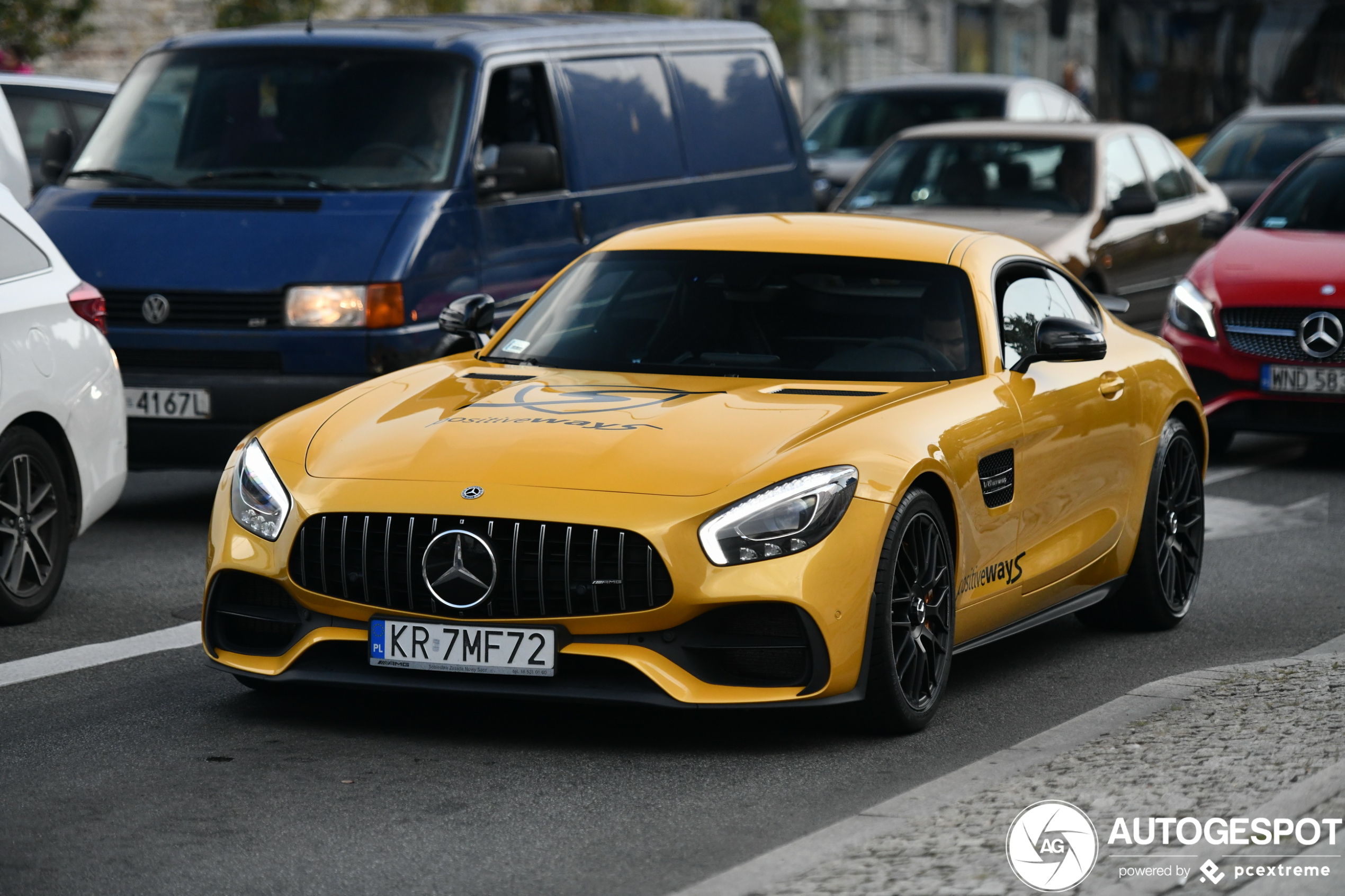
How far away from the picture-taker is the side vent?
6285 mm

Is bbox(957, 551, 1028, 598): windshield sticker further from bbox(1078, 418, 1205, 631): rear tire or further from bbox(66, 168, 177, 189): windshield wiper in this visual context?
bbox(66, 168, 177, 189): windshield wiper

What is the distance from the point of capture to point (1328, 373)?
11273 mm

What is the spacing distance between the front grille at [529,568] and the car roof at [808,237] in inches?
72.9

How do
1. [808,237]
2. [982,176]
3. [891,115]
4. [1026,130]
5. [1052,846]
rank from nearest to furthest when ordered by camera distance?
[1052,846] → [808,237] → [982,176] → [1026,130] → [891,115]

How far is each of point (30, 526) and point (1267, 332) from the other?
6767 mm

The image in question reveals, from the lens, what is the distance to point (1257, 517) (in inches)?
398

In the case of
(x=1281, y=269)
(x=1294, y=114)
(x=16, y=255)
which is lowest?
(x=1294, y=114)

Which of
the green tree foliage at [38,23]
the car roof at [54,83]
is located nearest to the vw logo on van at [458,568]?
the car roof at [54,83]

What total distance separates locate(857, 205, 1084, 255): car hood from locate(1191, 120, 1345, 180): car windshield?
6061 mm

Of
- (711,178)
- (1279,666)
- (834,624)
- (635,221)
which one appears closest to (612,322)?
(834,624)

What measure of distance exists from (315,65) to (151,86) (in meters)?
0.86

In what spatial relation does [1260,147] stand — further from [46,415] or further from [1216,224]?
[46,415]

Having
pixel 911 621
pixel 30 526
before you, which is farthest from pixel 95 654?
pixel 911 621

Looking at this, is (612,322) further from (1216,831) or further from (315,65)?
(315,65)
